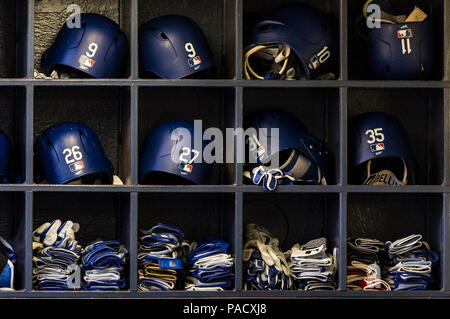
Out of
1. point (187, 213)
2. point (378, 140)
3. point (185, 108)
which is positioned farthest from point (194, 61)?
point (378, 140)

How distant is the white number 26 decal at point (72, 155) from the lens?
3.18 meters

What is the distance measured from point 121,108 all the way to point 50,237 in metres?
0.75

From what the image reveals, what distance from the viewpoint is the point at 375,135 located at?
3309 millimetres

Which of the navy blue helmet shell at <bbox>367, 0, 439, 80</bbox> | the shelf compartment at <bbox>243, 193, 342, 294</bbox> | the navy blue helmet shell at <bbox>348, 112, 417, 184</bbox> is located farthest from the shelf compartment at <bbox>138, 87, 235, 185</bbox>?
the navy blue helmet shell at <bbox>367, 0, 439, 80</bbox>

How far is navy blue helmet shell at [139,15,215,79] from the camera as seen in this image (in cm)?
326

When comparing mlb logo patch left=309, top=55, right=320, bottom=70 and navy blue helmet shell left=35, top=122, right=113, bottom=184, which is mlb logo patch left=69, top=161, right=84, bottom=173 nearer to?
navy blue helmet shell left=35, top=122, right=113, bottom=184

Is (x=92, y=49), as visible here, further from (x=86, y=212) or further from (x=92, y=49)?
(x=86, y=212)

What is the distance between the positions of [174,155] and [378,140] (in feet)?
3.05

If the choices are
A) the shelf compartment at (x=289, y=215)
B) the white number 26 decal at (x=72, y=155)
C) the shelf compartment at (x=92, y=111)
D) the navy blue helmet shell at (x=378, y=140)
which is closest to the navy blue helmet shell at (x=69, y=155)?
the white number 26 decal at (x=72, y=155)

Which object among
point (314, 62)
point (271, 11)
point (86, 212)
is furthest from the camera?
point (86, 212)

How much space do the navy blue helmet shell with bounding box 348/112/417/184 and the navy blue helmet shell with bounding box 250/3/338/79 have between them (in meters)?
0.31

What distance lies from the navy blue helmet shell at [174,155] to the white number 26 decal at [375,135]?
742 millimetres

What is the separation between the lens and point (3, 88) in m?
3.54

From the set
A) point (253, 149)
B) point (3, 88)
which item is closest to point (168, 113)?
point (253, 149)
